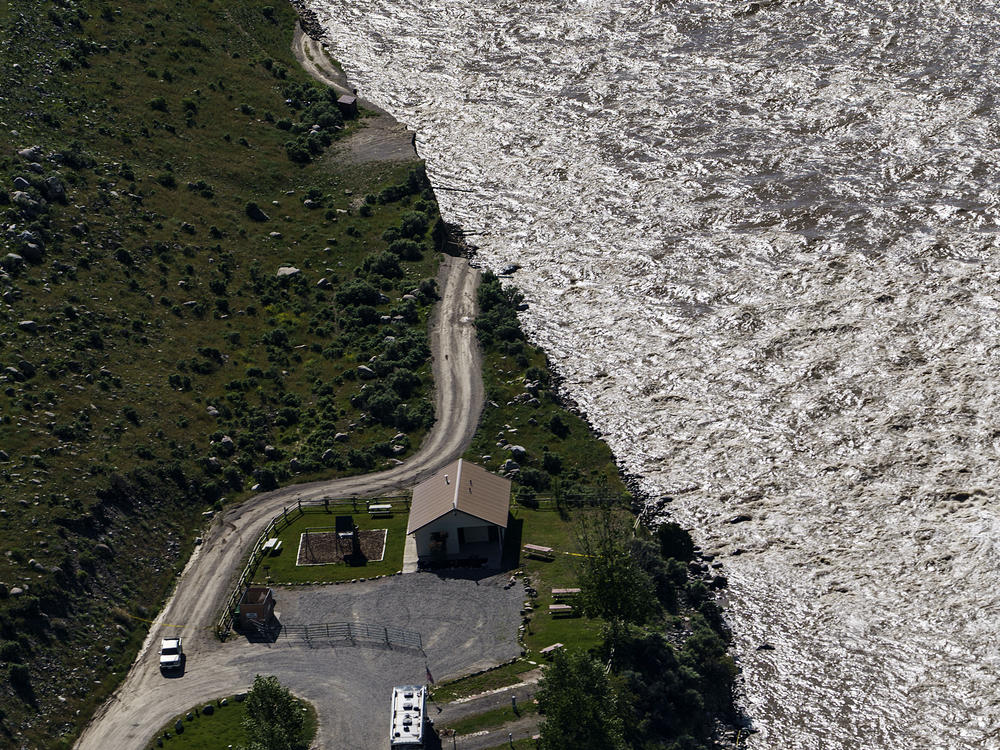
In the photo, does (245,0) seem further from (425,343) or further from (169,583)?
(169,583)

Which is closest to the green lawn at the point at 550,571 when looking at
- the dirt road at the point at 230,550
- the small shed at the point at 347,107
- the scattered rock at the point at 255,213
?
the dirt road at the point at 230,550

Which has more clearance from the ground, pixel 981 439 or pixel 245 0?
pixel 245 0

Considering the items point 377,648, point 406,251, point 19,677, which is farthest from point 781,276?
point 19,677

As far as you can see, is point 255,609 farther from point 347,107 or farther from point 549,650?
point 347,107

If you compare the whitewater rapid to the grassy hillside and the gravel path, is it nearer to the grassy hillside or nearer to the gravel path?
the gravel path

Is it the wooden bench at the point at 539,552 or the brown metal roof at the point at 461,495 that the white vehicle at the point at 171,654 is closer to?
the brown metal roof at the point at 461,495

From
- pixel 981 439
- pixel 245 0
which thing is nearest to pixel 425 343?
pixel 981 439
